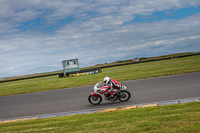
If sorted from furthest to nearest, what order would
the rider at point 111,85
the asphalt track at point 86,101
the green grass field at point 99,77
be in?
1. the green grass field at point 99,77
2. the rider at point 111,85
3. the asphalt track at point 86,101

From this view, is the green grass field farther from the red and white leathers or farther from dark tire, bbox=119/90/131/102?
dark tire, bbox=119/90/131/102

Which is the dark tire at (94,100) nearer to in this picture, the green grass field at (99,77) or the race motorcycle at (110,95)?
the race motorcycle at (110,95)

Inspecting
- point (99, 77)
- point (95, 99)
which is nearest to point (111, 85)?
point (95, 99)

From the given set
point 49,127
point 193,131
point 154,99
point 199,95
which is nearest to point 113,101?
point 154,99

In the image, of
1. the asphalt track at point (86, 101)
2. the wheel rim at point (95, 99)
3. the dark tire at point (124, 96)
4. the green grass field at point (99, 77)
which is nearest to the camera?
Result: the asphalt track at point (86, 101)

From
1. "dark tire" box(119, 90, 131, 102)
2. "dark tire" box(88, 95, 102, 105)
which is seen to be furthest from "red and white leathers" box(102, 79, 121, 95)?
"dark tire" box(88, 95, 102, 105)

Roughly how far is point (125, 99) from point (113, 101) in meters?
0.76

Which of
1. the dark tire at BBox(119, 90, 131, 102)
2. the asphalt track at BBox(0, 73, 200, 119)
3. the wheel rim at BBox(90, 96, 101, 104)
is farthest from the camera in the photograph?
the wheel rim at BBox(90, 96, 101, 104)

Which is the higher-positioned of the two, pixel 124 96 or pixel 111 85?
pixel 111 85

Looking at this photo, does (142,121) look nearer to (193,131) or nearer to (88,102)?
(193,131)

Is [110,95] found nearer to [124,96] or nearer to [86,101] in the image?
[124,96]

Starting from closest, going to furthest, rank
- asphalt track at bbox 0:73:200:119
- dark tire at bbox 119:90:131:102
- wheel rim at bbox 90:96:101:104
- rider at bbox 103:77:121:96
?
asphalt track at bbox 0:73:200:119
dark tire at bbox 119:90:131:102
rider at bbox 103:77:121:96
wheel rim at bbox 90:96:101:104

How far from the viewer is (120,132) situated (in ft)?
19.0

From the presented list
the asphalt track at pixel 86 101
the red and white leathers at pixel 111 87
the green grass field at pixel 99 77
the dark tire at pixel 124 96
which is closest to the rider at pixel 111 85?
the red and white leathers at pixel 111 87
